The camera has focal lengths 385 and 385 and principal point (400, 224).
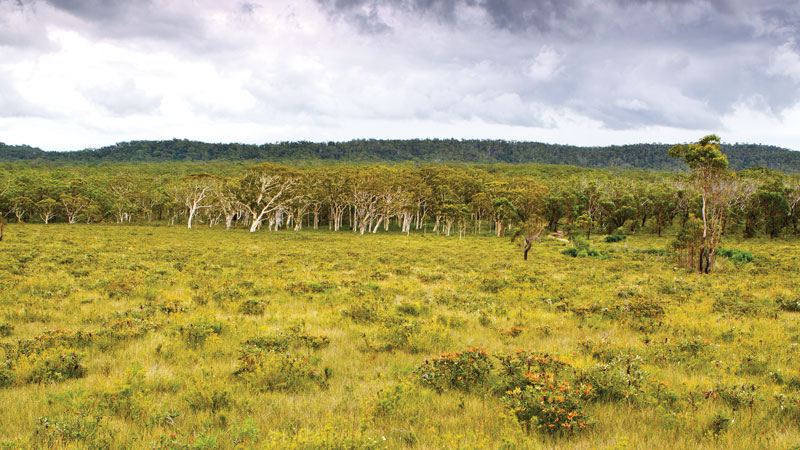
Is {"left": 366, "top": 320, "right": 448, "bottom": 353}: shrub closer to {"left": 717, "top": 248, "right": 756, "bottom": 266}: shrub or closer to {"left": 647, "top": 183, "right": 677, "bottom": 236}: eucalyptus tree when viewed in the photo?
{"left": 717, "top": 248, "right": 756, "bottom": 266}: shrub

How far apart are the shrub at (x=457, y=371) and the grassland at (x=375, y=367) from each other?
1.3 inches

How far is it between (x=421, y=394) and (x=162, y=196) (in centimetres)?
10729

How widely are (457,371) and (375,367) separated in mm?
1589

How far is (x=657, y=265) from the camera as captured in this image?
2836cm

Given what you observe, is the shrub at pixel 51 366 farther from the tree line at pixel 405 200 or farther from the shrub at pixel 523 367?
the tree line at pixel 405 200

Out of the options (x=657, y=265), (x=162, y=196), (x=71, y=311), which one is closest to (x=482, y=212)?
(x=657, y=265)

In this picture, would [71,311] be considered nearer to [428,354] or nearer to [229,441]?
[229,441]

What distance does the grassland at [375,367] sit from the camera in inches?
191

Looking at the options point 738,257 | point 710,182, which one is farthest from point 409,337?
point 738,257

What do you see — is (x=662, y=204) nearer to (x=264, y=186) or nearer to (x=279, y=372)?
(x=264, y=186)

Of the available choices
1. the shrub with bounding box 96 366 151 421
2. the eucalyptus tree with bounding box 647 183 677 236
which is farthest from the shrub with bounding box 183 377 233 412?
the eucalyptus tree with bounding box 647 183 677 236

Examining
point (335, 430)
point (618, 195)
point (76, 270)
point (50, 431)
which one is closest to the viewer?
point (50, 431)

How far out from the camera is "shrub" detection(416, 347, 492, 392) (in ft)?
21.0

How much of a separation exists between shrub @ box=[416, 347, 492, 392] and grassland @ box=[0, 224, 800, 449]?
3 cm
